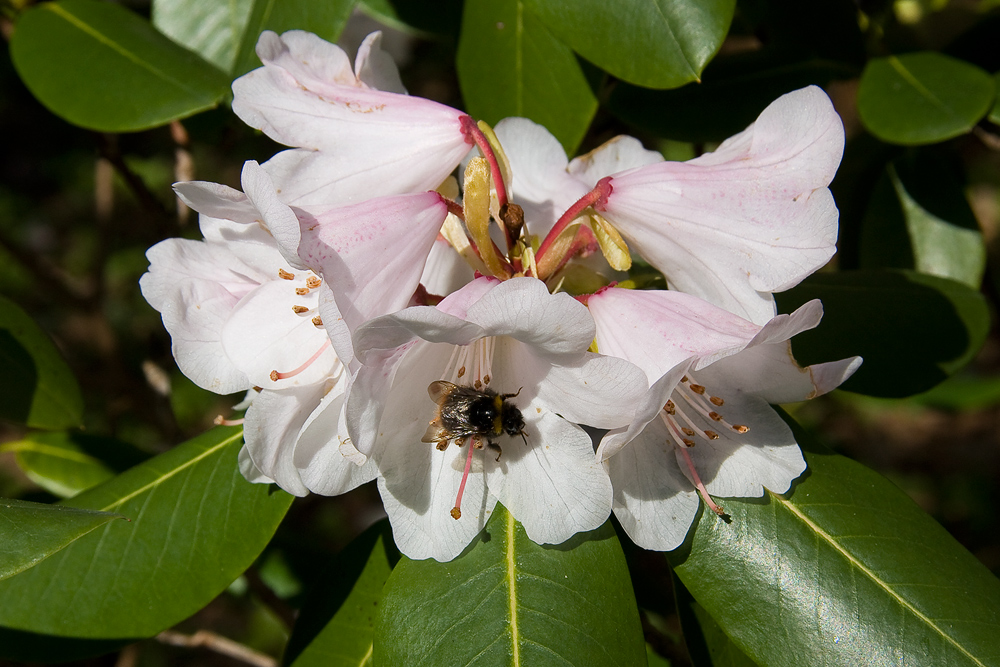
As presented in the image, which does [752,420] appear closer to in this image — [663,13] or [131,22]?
[663,13]

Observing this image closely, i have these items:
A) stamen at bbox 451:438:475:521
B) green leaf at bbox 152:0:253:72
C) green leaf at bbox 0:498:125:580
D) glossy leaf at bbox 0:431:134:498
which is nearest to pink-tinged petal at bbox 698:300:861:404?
stamen at bbox 451:438:475:521

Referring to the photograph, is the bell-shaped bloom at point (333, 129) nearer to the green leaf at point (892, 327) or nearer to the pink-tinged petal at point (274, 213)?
the pink-tinged petal at point (274, 213)

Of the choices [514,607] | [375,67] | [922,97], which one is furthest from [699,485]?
[922,97]

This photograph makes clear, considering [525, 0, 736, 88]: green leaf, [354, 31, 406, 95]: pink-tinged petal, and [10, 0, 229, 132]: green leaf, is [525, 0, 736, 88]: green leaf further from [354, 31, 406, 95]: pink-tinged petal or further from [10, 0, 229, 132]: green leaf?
[10, 0, 229, 132]: green leaf

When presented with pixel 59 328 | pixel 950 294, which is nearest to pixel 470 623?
pixel 950 294

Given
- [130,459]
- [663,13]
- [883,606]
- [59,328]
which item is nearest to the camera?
[883,606]

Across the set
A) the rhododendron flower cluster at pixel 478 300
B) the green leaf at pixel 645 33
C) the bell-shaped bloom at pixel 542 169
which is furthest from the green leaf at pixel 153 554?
the green leaf at pixel 645 33
